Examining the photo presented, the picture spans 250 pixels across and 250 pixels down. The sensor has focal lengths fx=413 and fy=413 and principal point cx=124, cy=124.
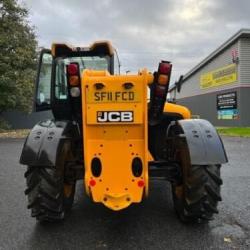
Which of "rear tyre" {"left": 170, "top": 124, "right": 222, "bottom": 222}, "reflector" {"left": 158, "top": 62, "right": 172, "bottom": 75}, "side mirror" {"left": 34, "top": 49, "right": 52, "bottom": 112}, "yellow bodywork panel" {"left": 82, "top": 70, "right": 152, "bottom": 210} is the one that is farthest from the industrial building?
"yellow bodywork panel" {"left": 82, "top": 70, "right": 152, "bottom": 210}

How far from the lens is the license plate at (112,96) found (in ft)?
14.2

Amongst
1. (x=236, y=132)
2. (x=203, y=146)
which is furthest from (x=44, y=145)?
(x=236, y=132)

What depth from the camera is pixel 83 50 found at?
238 inches

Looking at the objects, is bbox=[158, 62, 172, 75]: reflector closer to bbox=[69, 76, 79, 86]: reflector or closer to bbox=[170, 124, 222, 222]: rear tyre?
bbox=[170, 124, 222, 222]: rear tyre

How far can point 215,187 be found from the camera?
15.0ft

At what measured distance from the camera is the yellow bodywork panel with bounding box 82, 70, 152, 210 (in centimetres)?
434

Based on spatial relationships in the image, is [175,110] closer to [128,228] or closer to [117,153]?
[117,153]

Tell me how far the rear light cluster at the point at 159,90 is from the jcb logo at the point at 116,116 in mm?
436

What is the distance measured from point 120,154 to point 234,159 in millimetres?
7314

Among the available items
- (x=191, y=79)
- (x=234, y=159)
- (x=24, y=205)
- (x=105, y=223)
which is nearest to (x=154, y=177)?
(x=105, y=223)

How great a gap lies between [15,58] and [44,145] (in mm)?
20014

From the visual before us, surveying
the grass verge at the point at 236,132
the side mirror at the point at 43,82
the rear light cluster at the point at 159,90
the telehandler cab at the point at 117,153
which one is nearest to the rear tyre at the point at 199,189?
the telehandler cab at the point at 117,153

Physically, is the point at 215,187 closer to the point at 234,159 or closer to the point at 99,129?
the point at 99,129

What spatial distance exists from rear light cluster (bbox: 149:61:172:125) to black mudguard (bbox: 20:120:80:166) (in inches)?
42.2
